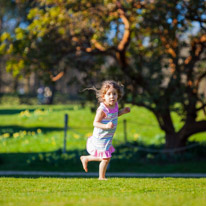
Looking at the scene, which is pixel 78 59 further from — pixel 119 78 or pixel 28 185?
pixel 28 185

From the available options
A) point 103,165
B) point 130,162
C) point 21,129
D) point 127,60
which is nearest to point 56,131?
Answer: point 21,129

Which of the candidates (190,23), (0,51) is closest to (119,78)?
(190,23)

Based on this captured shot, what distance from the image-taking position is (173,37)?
12.1m

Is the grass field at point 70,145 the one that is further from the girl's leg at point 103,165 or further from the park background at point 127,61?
the girl's leg at point 103,165

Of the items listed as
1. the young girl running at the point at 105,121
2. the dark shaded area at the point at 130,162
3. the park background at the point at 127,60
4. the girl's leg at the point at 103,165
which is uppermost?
the park background at the point at 127,60

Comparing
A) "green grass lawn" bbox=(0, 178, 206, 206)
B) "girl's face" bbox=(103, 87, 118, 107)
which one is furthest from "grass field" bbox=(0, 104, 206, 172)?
"green grass lawn" bbox=(0, 178, 206, 206)

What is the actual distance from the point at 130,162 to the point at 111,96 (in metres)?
7.40

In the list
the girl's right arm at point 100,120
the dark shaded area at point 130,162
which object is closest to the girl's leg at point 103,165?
the girl's right arm at point 100,120

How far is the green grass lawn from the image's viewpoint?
14.1ft

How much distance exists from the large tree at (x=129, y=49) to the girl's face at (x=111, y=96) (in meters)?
5.80

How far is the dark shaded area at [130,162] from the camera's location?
12547 millimetres

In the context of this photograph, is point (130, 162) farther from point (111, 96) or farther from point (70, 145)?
point (111, 96)

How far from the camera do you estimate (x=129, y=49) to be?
13719 mm

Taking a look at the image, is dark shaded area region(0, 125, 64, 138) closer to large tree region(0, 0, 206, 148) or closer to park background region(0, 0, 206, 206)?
park background region(0, 0, 206, 206)
